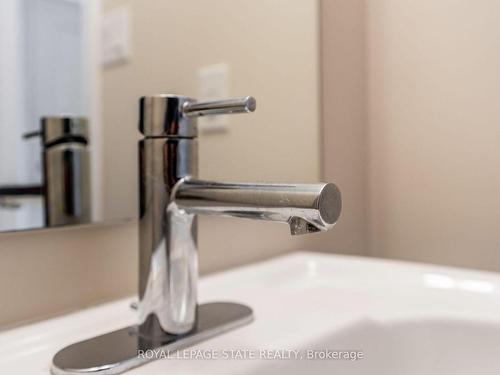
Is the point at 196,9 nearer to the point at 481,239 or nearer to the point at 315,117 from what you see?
the point at 315,117

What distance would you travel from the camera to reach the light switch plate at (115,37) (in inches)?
27.3

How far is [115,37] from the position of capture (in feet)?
2.29

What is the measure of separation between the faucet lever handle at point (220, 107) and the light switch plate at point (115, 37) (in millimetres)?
318

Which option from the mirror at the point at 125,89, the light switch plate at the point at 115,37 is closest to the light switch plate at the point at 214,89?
the mirror at the point at 125,89

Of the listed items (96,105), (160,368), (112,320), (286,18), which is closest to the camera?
(160,368)

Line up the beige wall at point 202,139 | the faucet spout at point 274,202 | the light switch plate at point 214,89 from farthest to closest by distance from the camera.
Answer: the light switch plate at point 214,89 < the beige wall at point 202,139 < the faucet spout at point 274,202

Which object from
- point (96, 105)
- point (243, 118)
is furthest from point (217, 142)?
point (96, 105)

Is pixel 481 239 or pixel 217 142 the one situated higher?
pixel 217 142

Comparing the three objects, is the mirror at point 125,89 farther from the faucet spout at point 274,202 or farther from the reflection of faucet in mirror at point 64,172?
the faucet spout at point 274,202

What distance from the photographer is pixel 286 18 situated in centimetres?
82

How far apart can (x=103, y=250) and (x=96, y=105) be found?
243 mm

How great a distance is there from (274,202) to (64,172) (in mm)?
380

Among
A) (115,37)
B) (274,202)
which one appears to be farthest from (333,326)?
(115,37)

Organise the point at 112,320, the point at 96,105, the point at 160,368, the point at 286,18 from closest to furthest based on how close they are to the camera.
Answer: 1. the point at 160,368
2. the point at 112,320
3. the point at 96,105
4. the point at 286,18
